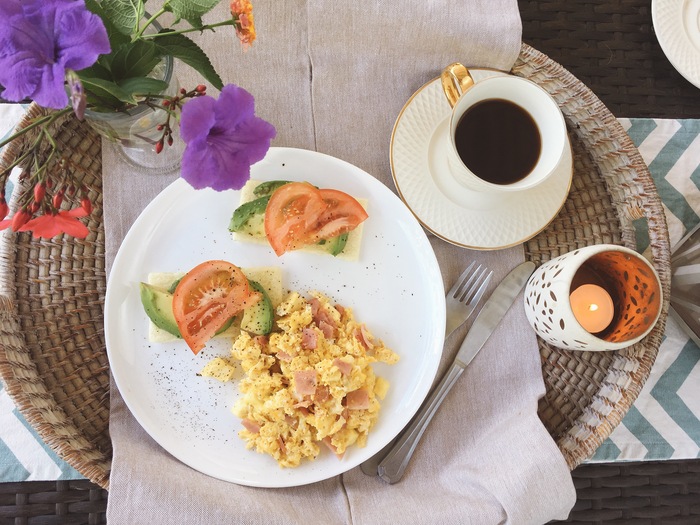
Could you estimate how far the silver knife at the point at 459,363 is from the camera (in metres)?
1.40

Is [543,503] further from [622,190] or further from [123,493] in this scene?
[123,493]

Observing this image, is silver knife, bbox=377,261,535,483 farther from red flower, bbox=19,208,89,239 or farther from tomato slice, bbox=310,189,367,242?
red flower, bbox=19,208,89,239

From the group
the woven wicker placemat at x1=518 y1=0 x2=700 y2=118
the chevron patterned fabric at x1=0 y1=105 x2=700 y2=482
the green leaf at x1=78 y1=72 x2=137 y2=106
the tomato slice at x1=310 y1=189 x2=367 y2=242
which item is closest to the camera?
the green leaf at x1=78 y1=72 x2=137 y2=106

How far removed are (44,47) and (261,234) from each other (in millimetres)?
693

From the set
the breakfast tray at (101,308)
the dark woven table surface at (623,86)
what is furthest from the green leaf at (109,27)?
the dark woven table surface at (623,86)

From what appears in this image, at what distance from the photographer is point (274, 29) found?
1.46 meters

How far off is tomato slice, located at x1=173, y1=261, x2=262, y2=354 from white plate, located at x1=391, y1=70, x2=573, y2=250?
46 centimetres

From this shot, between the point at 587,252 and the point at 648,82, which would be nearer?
the point at 587,252

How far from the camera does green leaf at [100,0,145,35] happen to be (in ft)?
3.00

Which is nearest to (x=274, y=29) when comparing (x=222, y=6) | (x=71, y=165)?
(x=222, y=6)

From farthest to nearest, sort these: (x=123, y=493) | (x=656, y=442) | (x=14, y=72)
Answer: (x=656, y=442), (x=123, y=493), (x=14, y=72)

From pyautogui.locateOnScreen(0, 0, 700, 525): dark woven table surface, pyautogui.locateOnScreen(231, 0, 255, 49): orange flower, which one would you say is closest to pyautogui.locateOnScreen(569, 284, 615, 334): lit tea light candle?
pyautogui.locateOnScreen(0, 0, 700, 525): dark woven table surface

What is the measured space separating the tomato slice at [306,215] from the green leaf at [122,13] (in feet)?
1.62

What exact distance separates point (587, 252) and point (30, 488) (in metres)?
1.56
